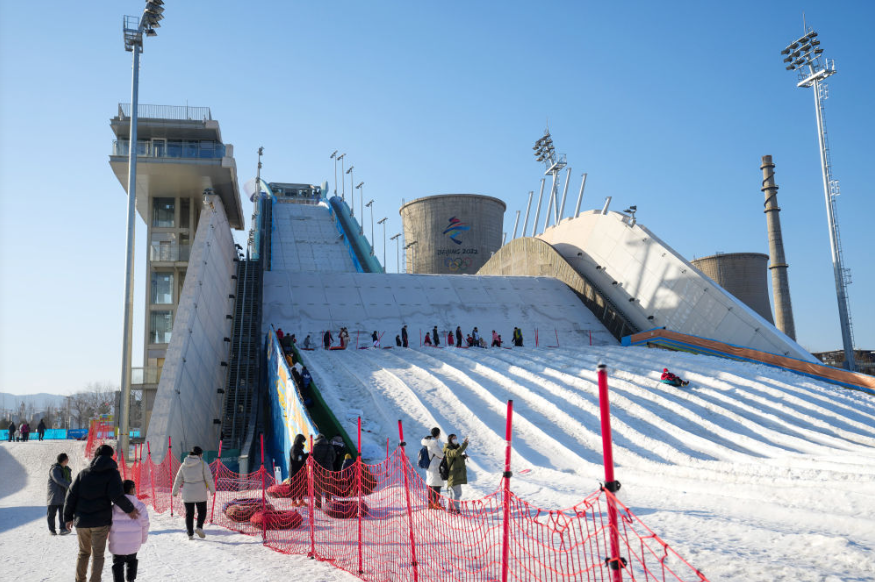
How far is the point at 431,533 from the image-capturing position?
7160 millimetres

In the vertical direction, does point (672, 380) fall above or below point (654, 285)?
below

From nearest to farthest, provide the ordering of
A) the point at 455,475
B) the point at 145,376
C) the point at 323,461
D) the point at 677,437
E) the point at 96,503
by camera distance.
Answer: the point at 96,503
the point at 455,475
the point at 323,461
the point at 677,437
the point at 145,376

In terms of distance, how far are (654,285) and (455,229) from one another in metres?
24.3

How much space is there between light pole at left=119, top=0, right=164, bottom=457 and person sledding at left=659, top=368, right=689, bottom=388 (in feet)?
37.3

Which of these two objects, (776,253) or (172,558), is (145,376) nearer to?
(172,558)

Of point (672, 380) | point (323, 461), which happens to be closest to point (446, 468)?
point (323, 461)

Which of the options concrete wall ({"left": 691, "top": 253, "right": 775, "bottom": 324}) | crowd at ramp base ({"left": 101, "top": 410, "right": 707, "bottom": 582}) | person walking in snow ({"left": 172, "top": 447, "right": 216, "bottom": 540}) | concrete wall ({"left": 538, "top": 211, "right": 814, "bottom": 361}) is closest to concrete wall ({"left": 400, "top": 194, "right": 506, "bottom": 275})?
concrete wall ({"left": 691, "top": 253, "right": 775, "bottom": 324})

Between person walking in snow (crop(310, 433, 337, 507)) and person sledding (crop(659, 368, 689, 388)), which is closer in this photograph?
person walking in snow (crop(310, 433, 337, 507))

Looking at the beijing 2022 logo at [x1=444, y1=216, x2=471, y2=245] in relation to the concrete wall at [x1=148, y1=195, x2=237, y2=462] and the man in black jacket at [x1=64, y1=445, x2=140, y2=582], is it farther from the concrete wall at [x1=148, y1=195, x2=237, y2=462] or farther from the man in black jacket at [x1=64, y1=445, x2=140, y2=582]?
the man in black jacket at [x1=64, y1=445, x2=140, y2=582]

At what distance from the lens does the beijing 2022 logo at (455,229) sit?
4759 cm

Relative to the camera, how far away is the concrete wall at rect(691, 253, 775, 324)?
45.4 m

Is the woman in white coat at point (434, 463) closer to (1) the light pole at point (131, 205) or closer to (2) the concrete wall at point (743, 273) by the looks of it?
(1) the light pole at point (131, 205)

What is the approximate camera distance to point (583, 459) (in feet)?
37.2

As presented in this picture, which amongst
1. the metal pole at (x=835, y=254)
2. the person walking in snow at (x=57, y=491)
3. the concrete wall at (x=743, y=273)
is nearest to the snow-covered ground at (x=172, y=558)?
the person walking in snow at (x=57, y=491)
